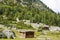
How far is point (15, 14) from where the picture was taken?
1703 centimetres

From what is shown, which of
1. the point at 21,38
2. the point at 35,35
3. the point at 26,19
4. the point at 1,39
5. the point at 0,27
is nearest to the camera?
the point at 1,39

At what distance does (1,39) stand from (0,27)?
3.20 m

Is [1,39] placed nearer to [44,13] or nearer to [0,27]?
[0,27]

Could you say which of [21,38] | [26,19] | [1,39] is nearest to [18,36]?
[21,38]

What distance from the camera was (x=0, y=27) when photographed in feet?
47.3

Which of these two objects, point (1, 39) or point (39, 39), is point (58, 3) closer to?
point (39, 39)

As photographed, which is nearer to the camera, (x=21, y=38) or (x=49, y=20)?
(x=21, y=38)

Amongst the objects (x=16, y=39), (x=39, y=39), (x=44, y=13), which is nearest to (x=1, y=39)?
(x=16, y=39)

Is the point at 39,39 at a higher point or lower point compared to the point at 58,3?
lower

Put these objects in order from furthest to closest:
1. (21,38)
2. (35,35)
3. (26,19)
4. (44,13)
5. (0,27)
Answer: (44,13) → (26,19) → (0,27) → (35,35) → (21,38)

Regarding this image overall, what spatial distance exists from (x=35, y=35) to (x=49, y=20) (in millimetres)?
4608

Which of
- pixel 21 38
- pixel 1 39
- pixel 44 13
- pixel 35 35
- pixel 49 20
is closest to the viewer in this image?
pixel 1 39

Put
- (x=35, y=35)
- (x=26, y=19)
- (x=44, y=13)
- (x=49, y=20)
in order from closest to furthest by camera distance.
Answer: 1. (x=35, y=35)
2. (x=26, y=19)
3. (x=49, y=20)
4. (x=44, y=13)


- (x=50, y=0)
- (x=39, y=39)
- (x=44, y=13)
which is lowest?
(x=39, y=39)
